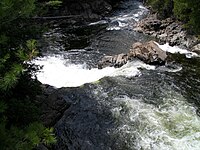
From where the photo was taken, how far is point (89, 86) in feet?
58.2

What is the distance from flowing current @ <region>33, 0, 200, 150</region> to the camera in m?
12.9

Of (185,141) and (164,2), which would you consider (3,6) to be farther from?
(164,2)

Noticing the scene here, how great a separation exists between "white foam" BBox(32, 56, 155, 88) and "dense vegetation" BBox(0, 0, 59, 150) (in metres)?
7.05

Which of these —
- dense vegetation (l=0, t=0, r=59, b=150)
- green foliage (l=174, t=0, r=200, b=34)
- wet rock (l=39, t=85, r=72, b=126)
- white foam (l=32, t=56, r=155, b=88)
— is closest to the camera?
dense vegetation (l=0, t=0, r=59, b=150)

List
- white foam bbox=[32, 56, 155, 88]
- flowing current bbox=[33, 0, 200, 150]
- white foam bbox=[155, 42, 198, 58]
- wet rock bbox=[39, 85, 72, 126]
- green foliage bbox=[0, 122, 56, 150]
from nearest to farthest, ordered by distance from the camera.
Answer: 1. green foliage bbox=[0, 122, 56, 150]
2. flowing current bbox=[33, 0, 200, 150]
3. wet rock bbox=[39, 85, 72, 126]
4. white foam bbox=[32, 56, 155, 88]
5. white foam bbox=[155, 42, 198, 58]

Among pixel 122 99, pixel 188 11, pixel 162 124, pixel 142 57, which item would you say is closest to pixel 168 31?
pixel 188 11

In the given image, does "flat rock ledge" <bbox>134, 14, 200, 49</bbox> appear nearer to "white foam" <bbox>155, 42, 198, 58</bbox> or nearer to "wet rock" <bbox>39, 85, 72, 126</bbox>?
"white foam" <bbox>155, 42, 198, 58</bbox>

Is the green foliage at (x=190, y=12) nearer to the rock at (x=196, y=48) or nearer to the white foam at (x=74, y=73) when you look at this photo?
the rock at (x=196, y=48)

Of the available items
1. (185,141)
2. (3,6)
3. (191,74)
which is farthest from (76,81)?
(3,6)

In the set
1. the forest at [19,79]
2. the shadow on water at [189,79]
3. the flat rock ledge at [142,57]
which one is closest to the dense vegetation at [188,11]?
the shadow on water at [189,79]

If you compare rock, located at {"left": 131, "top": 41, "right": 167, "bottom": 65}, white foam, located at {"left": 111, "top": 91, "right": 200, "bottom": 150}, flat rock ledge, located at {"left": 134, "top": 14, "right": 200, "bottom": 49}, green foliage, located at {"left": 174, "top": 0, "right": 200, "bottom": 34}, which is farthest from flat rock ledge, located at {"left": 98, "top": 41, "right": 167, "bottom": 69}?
white foam, located at {"left": 111, "top": 91, "right": 200, "bottom": 150}

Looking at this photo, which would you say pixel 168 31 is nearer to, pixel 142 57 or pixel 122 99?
pixel 142 57

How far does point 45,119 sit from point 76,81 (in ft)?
20.3

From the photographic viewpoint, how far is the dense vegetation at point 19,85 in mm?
6695
